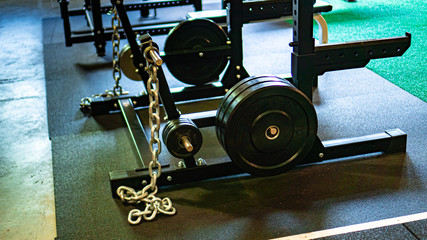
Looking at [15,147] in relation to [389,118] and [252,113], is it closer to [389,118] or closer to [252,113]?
[252,113]

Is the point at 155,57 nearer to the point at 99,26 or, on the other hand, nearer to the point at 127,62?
→ the point at 127,62

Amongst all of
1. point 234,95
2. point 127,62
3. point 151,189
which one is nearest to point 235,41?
point 127,62

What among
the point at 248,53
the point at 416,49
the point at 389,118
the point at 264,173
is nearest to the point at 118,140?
the point at 264,173

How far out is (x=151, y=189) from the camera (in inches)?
93.8

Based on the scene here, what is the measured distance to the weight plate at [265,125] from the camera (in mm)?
2221

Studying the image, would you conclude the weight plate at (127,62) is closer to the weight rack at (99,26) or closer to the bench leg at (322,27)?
the weight rack at (99,26)

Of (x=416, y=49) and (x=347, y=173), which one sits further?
(x=416, y=49)

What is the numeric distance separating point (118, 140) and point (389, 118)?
62.4 inches

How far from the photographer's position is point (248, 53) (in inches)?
180

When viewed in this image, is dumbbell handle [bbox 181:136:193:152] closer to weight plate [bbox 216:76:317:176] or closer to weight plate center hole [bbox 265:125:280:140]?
weight plate [bbox 216:76:317:176]

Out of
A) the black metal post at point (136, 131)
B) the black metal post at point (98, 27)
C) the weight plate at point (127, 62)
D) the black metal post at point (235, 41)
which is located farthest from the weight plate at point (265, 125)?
the black metal post at point (98, 27)

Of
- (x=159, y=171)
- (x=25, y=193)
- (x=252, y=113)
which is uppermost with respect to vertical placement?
(x=252, y=113)

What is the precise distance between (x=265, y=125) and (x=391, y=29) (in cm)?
315

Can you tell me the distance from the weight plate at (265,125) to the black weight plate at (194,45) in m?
1.08
